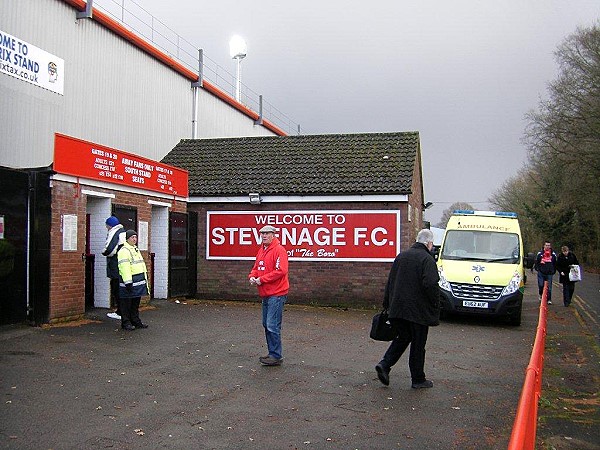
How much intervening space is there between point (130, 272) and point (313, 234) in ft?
21.8

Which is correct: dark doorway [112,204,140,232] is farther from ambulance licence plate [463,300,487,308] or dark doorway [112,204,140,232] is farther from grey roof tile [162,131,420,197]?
ambulance licence plate [463,300,487,308]

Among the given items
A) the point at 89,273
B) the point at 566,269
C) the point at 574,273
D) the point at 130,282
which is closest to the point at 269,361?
the point at 130,282

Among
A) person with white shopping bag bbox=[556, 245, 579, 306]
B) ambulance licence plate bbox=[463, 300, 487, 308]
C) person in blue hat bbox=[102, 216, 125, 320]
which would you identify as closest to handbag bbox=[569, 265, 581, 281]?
person with white shopping bag bbox=[556, 245, 579, 306]

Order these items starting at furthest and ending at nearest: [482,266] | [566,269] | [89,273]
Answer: [566,269] < [482,266] < [89,273]

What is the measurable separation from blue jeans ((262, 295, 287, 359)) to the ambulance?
6.20 metres

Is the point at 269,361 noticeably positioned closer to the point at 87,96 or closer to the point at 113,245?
the point at 113,245

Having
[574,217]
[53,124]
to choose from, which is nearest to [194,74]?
[53,124]

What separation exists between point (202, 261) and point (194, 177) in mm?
2486

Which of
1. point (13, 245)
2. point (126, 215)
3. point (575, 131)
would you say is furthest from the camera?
point (575, 131)

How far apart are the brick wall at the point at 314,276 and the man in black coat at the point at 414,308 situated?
8378 millimetres

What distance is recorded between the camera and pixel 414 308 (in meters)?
7.34

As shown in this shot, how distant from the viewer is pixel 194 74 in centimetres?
2422

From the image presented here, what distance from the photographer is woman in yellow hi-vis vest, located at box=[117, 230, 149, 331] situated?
10.7 m

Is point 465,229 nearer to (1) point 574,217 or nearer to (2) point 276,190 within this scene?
(2) point 276,190
